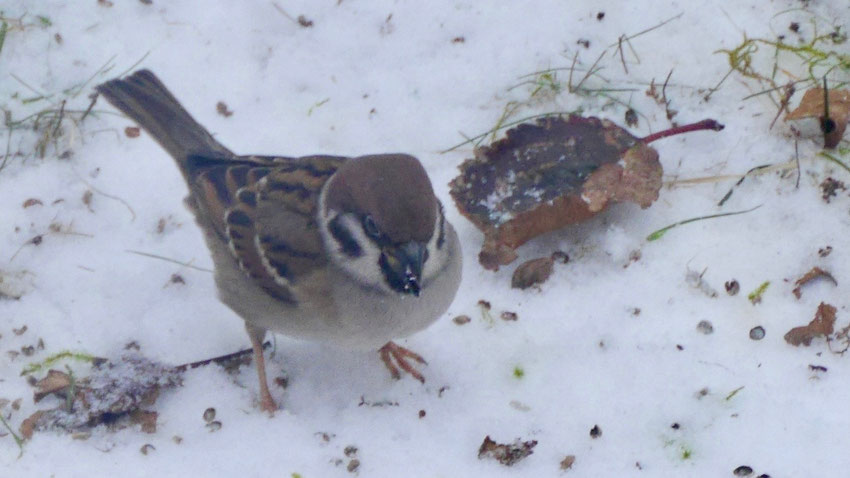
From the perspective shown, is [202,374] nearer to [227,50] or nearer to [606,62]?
[227,50]

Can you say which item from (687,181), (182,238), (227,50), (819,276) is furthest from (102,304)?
(819,276)

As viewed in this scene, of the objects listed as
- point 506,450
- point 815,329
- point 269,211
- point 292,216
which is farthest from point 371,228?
point 815,329

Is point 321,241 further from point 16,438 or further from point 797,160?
point 797,160

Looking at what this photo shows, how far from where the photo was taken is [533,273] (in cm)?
318

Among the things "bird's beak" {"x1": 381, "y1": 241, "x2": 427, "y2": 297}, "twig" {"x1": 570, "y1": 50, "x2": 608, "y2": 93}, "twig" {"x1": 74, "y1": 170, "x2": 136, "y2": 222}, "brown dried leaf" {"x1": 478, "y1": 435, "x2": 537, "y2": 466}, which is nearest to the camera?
"bird's beak" {"x1": 381, "y1": 241, "x2": 427, "y2": 297}

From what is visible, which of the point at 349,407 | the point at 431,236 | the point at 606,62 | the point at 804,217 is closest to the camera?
the point at 431,236

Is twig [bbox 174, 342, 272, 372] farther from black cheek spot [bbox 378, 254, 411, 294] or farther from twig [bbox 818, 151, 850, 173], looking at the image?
twig [bbox 818, 151, 850, 173]

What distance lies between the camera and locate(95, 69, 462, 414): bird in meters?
2.47

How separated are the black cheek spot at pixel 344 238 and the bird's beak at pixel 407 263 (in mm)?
139

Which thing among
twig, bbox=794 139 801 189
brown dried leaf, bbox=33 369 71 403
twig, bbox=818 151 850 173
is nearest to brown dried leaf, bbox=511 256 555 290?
twig, bbox=794 139 801 189

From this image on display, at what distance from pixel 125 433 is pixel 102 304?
52 cm

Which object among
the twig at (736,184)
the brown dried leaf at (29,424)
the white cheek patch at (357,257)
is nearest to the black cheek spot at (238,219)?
the white cheek patch at (357,257)

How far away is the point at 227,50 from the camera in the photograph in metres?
3.89

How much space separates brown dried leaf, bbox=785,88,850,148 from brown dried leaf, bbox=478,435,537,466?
4.83 feet
